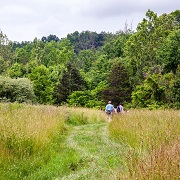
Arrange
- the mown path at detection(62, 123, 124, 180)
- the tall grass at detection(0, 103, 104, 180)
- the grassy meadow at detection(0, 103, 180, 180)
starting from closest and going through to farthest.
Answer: the grassy meadow at detection(0, 103, 180, 180) → the mown path at detection(62, 123, 124, 180) → the tall grass at detection(0, 103, 104, 180)

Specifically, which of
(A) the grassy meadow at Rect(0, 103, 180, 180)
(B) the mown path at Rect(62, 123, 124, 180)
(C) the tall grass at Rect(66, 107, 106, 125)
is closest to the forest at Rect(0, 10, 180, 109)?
(C) the tall grass at Rect(66, 107, 106, 125)

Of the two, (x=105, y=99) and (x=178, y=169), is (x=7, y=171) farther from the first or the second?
(x=105, y=99)

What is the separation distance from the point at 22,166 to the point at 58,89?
134 feet

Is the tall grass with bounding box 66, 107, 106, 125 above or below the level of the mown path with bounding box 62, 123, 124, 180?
below

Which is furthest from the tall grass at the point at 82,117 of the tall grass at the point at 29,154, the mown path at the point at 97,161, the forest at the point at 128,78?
the forest at the point at 128,78

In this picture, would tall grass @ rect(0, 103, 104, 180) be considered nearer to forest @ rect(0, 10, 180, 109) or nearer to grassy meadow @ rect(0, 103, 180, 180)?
grassy meadow @ rect(0, 103, 180, 180)

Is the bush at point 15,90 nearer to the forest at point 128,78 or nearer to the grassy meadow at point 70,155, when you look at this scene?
the forest at point 128,78

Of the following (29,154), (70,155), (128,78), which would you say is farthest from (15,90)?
(29,154)

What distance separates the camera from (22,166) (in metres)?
6.31

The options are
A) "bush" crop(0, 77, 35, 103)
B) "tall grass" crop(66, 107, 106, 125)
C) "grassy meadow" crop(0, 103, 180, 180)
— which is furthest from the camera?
"bush" crop(0, 77, 35, 103)

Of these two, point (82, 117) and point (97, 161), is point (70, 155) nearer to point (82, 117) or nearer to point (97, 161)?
point (97, 161)

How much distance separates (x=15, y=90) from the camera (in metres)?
30.4

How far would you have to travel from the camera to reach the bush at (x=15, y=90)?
29.5 meters

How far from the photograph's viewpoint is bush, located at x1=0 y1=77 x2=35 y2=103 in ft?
96.7
